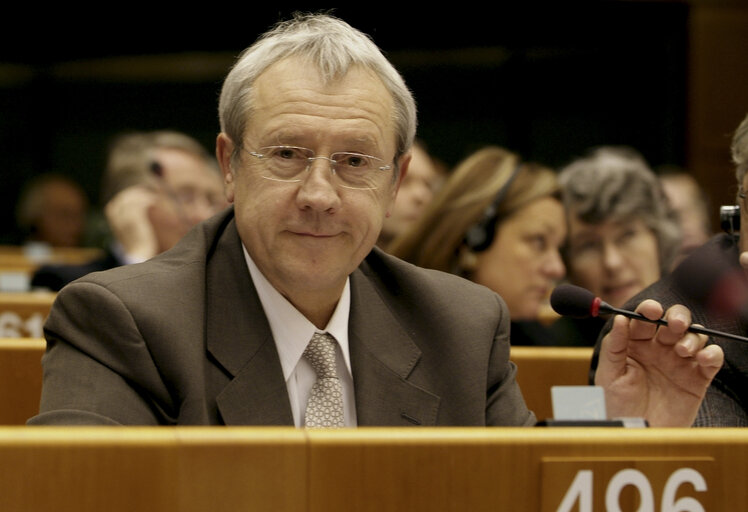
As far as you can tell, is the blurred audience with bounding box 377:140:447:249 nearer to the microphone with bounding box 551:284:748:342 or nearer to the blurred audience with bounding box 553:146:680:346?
the blurred audience with bounding box 553:146:680:346

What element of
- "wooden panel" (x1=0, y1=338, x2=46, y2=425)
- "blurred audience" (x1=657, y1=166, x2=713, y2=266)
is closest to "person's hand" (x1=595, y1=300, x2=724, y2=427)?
"wooden panel" (x1=0, y1=338, x2=46, y2=425)

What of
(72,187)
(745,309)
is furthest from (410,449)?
(72,187)

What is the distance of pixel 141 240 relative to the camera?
527 cm

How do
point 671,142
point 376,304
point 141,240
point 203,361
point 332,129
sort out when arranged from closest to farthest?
point 203,361 → point 332,129 → point 376,304 → point 141,240 → point 671,142

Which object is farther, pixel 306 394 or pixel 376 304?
pixel 376 304

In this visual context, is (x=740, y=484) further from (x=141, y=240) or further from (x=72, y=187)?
(x=72, y=187)

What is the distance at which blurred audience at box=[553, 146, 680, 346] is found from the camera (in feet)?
13.6

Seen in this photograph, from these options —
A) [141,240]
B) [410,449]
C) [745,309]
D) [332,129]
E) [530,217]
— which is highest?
[332,129]

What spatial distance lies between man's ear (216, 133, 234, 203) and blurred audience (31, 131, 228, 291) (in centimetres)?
307

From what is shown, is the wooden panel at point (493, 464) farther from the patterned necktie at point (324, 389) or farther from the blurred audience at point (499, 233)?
the blurred audience at point (499, 233)

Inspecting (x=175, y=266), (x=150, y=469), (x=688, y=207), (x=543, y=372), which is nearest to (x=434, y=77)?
(x=688, y=207)

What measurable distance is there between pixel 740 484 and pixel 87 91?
33.5 feet

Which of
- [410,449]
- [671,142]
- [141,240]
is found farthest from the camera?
[671,142]

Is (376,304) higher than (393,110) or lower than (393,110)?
lower
